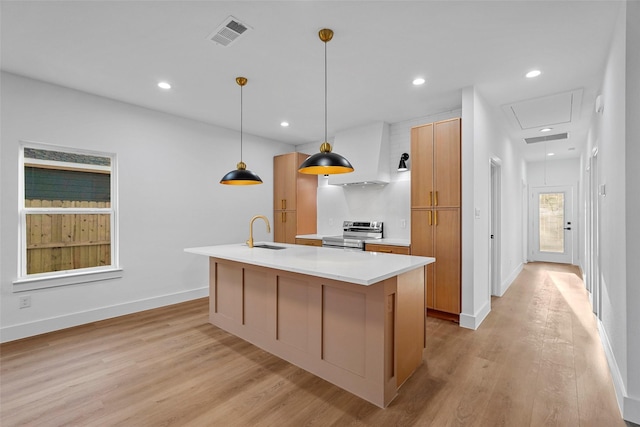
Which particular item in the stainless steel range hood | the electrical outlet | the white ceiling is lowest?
the electrical outlet

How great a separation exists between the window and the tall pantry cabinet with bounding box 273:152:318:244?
275 centimetres

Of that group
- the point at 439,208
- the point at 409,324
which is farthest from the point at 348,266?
the point at 439,208

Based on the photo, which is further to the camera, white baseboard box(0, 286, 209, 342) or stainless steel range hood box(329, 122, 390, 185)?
stainless steel range hood box(329, 122, 390, 185)

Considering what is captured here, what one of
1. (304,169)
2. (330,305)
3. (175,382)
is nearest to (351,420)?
(330,305)

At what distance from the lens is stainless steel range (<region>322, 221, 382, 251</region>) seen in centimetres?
459

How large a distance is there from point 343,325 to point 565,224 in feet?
26.9

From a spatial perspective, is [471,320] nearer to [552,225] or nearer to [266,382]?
[266,382]

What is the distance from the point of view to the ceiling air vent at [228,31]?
2.29 metres

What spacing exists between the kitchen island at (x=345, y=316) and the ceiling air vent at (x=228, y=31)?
6.16ft

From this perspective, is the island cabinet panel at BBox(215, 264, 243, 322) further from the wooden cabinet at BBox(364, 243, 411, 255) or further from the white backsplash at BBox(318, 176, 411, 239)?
the white backsplash at BBox(318, 176, 411, 239)

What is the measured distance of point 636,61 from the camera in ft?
6.11

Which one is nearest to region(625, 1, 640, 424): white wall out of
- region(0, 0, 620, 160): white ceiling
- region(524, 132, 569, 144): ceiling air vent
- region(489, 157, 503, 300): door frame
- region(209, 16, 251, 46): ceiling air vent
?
region(0, 0, 620, 160): white ceiling

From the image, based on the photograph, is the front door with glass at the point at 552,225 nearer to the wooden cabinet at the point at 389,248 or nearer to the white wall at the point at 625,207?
the wooden cabinet at the point at 389,248

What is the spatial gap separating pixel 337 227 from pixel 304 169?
3.08 meters
